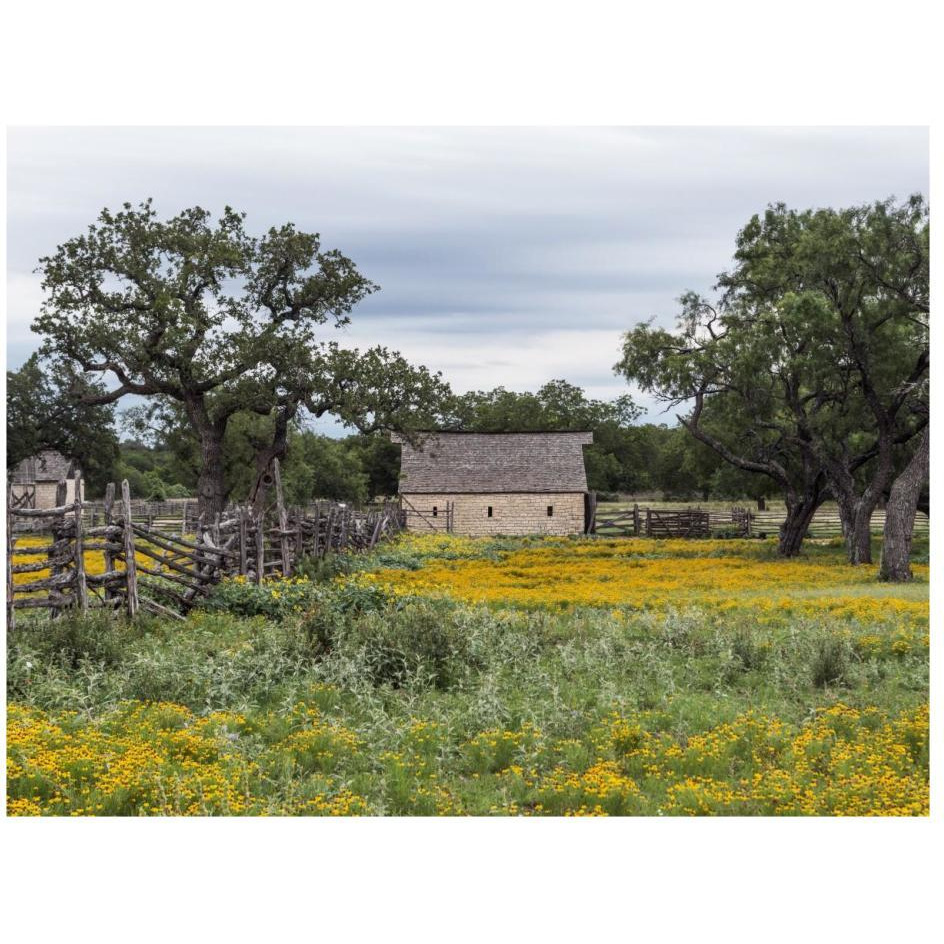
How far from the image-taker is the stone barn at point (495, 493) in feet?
152

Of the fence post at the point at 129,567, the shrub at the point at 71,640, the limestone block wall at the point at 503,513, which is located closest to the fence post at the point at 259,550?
the fence post at the point at 129,567

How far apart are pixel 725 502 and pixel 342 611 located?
55.0m

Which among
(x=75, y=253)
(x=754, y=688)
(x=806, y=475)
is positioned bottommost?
(x=754, y=688)

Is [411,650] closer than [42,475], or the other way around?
[411,650]

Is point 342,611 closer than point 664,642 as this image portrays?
No

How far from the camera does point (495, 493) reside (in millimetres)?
46531

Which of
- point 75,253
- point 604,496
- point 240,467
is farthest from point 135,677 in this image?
point 604,496

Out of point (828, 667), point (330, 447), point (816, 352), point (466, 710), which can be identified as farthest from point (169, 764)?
point (330, 447)

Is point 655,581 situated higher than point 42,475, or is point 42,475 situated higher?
point 42,475

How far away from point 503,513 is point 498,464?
279 centimetres

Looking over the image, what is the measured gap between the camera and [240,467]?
47719 mm

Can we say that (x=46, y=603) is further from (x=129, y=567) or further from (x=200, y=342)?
(x=200, y=342)

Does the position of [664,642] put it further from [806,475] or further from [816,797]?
[806,475]

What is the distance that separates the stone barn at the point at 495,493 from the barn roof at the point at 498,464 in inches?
2.0
